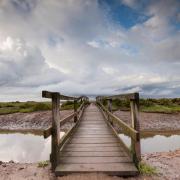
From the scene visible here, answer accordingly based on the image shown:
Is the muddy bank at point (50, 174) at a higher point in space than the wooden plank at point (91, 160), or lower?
lower

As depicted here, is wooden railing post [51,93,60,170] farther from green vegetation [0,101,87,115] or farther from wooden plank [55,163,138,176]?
green vegetation [0,101,87,115]

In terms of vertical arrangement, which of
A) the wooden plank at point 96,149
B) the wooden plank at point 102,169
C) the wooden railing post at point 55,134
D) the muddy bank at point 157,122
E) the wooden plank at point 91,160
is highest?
the wooden railing post at point 55,134

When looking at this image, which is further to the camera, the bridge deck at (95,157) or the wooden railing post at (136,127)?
the wooden railing post at (136,127)

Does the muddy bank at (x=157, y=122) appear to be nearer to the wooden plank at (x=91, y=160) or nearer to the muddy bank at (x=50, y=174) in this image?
the muddy bank at (x=50, y=174)

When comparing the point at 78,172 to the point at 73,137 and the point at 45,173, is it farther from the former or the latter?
the point at 73,137

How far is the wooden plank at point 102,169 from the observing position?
16.2 feet

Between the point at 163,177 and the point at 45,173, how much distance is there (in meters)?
2.73

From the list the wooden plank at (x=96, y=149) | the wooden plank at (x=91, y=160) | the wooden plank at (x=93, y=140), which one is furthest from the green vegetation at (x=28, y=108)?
the wooden plank at (x=91, y=160)

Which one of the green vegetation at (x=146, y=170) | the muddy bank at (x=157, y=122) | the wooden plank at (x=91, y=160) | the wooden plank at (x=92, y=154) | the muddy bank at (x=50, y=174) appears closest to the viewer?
the muddy bank at (x=50, y=174)

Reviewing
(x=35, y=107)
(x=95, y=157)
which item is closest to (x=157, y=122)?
(x=35, y=107)

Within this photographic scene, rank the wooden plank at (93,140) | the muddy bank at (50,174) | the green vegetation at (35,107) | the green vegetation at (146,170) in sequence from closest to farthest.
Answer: the muddy bank at (50,174) → the green vegetation at (146,170) → the wooden plank at (93,140) → the green vegetation at (35,107)

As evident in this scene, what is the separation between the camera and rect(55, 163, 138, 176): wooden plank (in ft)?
16.2

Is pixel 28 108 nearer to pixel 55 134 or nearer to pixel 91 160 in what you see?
pixel 91 160

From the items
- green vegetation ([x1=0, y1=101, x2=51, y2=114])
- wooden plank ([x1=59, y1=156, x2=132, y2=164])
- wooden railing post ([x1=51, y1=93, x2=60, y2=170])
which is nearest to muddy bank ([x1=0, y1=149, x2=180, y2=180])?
wooden railing post ([x1=51, y1=93, x2=60, y2=170])
